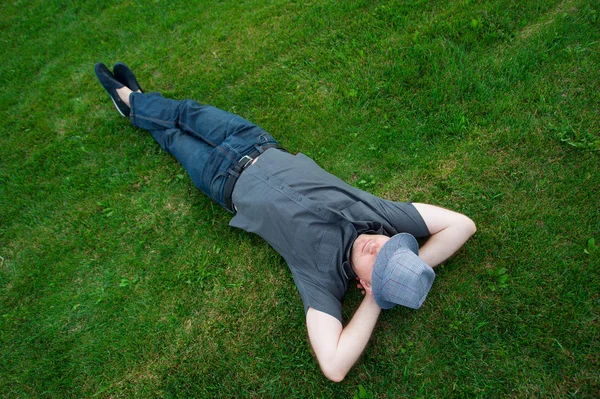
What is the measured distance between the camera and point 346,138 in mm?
4199

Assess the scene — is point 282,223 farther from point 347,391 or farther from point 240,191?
point 347,391

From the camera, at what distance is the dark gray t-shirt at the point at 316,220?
3.00 m

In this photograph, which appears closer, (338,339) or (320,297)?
(338,339)

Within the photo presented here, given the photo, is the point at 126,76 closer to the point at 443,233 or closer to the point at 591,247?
the point at 443,233

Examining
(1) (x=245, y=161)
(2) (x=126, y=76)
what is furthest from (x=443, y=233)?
(2) (x=126, y=76)

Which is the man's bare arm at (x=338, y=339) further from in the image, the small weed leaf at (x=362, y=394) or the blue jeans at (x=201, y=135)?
the blue jeans at (x=201, y=135)

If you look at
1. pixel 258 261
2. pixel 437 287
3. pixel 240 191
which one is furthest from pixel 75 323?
pixel 437 287

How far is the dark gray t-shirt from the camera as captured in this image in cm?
300

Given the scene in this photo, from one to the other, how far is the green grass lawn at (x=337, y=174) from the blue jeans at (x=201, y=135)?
45 centimetres

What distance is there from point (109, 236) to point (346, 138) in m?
3.03

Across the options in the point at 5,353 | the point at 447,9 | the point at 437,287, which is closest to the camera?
the point at 437,287

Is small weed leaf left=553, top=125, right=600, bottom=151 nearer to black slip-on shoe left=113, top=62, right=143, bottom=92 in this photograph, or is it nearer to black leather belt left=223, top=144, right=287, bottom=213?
black leather belt left=223, top=144, right=287, bottom=213

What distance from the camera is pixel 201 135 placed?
397 centimetres

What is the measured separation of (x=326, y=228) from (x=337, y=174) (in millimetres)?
1148
